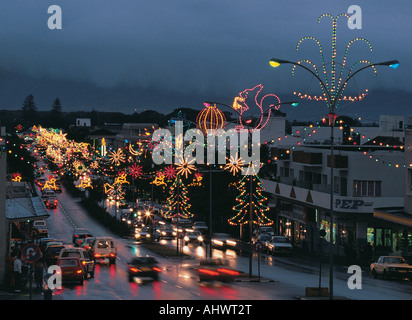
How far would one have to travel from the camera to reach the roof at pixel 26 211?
4003cm

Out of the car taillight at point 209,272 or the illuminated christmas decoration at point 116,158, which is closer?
the car taillight at point 209,272

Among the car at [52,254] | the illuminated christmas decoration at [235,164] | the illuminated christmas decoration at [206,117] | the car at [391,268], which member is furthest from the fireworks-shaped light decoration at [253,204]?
the car at [391,268]

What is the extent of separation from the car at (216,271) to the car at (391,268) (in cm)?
778

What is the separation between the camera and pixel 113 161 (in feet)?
368

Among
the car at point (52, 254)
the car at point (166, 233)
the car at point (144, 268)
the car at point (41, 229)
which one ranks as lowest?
the car at point (166, 233)

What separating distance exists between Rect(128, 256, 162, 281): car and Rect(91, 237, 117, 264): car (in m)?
1.19

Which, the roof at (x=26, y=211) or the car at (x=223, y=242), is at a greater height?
the roof at (x=26, y=211)

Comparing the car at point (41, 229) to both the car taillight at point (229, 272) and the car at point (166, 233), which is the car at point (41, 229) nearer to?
the car at point (166, 233)

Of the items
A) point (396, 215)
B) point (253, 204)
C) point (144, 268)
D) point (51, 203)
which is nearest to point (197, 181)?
point (253, 204)

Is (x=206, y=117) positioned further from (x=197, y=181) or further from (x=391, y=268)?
(x=391, y=268)

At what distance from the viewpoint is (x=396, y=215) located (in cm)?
4897

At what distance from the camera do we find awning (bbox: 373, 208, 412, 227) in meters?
47.3

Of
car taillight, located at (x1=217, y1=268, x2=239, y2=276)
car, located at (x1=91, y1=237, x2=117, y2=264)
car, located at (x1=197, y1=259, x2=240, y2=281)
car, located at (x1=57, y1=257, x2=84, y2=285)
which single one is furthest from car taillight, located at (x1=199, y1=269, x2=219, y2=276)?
car, located at (x1=57, y1=257, x2=84, y2=285)

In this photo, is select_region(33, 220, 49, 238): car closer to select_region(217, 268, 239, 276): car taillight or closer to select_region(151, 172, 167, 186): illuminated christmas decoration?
select_region(151, 172, 167, 186): illuminated christmas decoration
